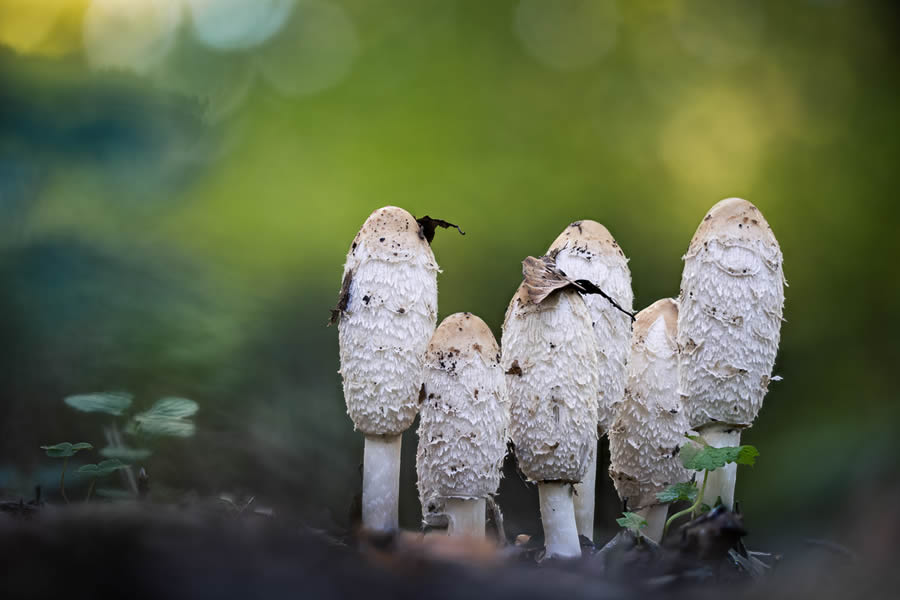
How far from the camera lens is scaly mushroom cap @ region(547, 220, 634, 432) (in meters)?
1.93

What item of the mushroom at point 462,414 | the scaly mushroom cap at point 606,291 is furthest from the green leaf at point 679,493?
the mushroom at point 462,414

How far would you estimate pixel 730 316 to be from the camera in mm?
1798

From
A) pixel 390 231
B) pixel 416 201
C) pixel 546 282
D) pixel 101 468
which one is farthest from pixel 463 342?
pixel 416 201

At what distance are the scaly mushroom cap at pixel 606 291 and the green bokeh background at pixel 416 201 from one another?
1067 mm

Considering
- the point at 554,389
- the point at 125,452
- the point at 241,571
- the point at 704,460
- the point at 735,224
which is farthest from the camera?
the point at 125,452

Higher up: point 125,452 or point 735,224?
point 735,224

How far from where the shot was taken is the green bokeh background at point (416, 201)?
9.82 feet

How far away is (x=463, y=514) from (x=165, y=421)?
946mm

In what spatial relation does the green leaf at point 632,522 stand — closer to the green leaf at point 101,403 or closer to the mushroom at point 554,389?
the mushroom at point 554,389

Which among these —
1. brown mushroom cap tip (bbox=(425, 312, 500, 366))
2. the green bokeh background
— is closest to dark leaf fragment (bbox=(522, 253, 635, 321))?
brown mushroom cap tip (bbox=(425, 312, 500, 366))

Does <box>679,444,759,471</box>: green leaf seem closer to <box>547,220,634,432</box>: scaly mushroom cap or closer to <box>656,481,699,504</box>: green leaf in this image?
<box>656,481,699,504</box>: green leaf

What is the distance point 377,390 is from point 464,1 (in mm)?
3052

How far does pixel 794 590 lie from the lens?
104 cm

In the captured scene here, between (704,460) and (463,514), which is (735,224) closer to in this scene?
(704,460)
